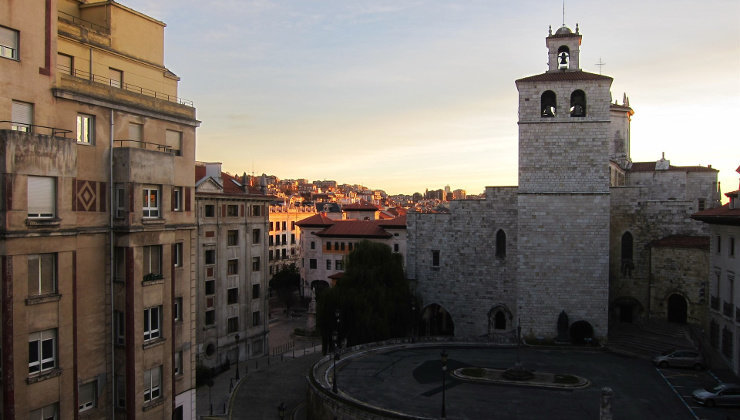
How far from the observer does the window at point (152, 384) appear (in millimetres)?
18984

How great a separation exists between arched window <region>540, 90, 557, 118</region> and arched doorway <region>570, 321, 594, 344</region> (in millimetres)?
12137

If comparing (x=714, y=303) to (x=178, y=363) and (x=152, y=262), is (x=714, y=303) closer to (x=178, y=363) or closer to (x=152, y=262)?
(x=178, y=363)

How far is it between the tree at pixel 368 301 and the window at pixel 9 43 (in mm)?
24321

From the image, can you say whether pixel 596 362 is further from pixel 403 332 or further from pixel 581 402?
pixel 403 332

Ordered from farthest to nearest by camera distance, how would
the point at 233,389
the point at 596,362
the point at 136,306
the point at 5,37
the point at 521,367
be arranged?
the point at 233,389 → the point at 596,362 → the point at 521,367 → the point at 136,306 → the point at 5,37

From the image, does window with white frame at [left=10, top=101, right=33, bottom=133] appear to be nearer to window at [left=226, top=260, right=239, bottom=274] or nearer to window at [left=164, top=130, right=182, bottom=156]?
window at [left=164, top=130, right=182, bottom=156]

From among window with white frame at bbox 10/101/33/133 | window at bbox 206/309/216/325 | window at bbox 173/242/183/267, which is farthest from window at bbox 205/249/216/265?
window with white frame at bbox 10/101/33/133

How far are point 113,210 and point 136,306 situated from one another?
9.70 feet

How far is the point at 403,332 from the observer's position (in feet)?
129

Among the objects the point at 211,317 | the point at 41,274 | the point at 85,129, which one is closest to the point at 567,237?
the point at 211,317

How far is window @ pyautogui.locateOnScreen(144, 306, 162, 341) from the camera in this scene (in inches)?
748

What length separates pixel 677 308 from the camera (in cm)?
3544

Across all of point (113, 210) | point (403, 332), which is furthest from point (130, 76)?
point (403, 332)

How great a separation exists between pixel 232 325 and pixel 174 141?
72.0 feet
